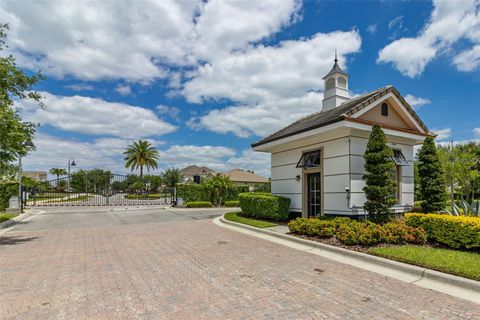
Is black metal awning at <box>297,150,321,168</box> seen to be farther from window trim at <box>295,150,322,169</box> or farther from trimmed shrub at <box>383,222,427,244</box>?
trimmed shrub at <box>383,222,427,244</box>

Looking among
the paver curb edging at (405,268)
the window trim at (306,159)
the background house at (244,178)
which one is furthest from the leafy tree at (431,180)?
the background house at (244,178)

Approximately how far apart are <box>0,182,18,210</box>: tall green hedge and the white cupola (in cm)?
1999

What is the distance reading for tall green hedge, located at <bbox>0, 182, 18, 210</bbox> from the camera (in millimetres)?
18906

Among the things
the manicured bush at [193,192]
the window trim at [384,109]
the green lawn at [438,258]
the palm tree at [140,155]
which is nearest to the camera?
the green lawn at [438,258]

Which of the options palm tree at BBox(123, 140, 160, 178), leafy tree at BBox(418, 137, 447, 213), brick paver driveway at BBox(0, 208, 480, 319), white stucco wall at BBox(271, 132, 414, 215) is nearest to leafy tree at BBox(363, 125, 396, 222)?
white stucco wall at BBox(271, 132, 414, 215)

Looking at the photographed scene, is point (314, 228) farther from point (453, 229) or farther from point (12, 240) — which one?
point (12, 240)

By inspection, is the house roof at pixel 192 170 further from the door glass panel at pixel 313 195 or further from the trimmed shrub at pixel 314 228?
the trimmed shrub at pixel 314 228

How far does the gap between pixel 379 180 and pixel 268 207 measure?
16.5 feet

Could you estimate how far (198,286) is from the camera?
5.34 meters

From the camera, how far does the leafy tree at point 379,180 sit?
31.5 feet

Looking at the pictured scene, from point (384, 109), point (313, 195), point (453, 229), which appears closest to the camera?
point (453, 229)

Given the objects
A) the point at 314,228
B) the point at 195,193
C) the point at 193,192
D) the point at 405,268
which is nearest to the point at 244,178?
the point at 195,193

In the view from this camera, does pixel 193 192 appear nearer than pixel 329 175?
No

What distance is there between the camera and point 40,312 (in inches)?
169
